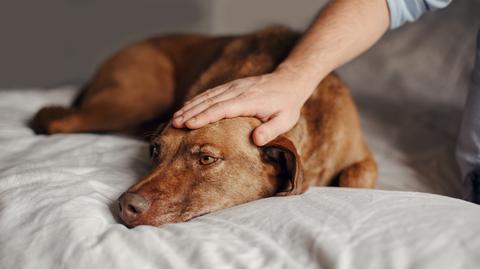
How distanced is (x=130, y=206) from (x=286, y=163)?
1.88 ft

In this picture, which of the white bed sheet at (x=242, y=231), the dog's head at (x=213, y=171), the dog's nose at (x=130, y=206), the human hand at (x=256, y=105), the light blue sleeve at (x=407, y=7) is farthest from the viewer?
the light blue sleeve at (x=407, y=7)

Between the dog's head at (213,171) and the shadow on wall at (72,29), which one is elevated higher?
the dog's head at (213,171)

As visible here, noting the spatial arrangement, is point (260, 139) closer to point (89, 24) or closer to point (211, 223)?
point (211, 223)

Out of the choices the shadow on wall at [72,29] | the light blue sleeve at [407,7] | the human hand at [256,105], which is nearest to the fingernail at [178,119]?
the human hand at [256,105]

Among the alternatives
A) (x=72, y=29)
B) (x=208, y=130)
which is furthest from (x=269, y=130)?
(x=72, y=29)

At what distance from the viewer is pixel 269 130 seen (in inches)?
72.2

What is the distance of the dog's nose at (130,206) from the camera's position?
1579 mm

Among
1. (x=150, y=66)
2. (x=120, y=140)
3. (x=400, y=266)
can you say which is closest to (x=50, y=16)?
(x=150, y=66)

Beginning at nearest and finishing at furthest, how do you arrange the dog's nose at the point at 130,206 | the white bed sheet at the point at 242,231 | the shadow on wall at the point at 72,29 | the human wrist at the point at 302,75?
the white bed sheet at the point at 242,231
the dog's nose at the point at 130,206
the human wrist at the point at 302,75
the shadow on wall at the point at 72,29

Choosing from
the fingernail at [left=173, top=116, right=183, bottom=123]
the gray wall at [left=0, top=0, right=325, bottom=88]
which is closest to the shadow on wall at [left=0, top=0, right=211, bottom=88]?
the gray wall at [left=0, top=0, right=325, bottom=88]

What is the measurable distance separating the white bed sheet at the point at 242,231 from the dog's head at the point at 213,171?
0.38 ft

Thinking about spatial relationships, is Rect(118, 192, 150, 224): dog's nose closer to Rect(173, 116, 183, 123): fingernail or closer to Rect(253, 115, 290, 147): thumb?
Rect(173, 116, 183, 123): fingernail

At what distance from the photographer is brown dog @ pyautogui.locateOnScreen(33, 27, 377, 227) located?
5.77 ft

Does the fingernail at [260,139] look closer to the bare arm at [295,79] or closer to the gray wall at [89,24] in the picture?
the bare arm at [295,79]
